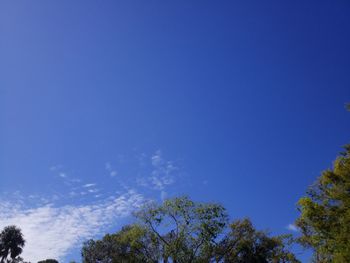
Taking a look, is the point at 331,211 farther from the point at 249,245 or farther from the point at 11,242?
the point at 11,242

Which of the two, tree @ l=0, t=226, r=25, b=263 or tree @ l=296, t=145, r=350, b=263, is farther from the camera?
tree @ l=0, t=226, r=25, b=263

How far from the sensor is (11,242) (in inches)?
2037

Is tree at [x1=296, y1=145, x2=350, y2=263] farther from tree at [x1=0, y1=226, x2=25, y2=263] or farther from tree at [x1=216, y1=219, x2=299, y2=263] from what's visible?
tree at [x1=0, y1=226, x2=25, y2=263]

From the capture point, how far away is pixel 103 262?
5159 centimetres

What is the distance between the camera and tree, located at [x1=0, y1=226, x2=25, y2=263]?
51406mm

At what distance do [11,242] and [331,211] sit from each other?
152 ft

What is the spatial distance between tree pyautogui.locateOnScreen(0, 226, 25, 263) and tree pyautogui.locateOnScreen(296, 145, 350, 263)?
4430cm

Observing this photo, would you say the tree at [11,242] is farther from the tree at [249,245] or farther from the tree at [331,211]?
the tree at [331,211]

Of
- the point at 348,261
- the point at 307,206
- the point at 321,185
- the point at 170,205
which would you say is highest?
the point at 170,205

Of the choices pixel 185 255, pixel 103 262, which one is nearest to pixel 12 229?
pixel 103 262

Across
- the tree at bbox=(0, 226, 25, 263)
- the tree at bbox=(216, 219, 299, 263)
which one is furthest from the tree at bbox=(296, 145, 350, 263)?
the tree at bbox=(0, 226, 25, 263)

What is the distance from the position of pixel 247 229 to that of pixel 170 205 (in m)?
17.6

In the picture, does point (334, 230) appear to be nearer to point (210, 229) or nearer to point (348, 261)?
point (348, 261)

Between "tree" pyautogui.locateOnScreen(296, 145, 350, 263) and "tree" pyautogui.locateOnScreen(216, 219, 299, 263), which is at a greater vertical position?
"tree" pyautogui.locateOnScreen(216, 219, 299, 263)
